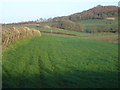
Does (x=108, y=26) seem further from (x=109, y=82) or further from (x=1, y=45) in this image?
(x=109, y=82)

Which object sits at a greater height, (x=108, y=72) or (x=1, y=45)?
(x=1, y=45)

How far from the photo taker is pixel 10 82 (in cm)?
949

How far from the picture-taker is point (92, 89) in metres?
8.98

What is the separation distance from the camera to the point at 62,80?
10.2 meters

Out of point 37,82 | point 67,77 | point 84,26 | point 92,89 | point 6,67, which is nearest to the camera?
point 92,89

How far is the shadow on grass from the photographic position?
30.7 feet

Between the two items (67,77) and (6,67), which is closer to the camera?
(67,77)

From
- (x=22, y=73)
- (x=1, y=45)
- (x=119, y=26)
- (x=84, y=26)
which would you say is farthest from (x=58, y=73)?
(x=84, y=26)

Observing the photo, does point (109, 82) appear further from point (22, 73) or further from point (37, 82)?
point (22, 73)

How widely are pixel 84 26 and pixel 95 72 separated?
74.7 meters

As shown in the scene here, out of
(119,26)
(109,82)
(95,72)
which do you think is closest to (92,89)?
(109,82)

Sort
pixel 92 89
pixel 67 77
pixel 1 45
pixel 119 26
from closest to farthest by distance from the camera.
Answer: pixel 92 89
pixel 67 77
pixel 1 45
pixel 119 26

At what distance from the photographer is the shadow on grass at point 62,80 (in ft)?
30.7

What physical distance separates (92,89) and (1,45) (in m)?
11.3
